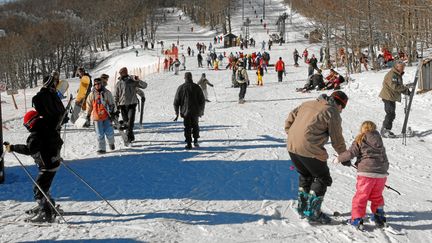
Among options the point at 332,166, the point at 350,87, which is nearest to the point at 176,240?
the point at 332,166

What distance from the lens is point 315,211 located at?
16.9 feet

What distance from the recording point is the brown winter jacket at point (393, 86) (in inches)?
389

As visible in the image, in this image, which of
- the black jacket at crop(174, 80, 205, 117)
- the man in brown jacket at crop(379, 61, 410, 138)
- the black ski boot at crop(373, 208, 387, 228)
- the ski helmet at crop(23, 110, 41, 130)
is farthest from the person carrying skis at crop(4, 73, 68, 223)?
the man in brown jacket at crop(379, 61, 410, 138)

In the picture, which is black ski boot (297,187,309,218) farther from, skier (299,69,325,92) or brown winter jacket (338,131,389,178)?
skier (299,69,325,92)

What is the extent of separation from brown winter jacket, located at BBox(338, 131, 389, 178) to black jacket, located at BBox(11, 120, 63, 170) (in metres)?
3.23

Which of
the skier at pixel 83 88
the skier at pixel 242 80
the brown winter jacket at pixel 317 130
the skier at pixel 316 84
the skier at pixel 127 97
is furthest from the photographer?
the skier at pixel 316 84

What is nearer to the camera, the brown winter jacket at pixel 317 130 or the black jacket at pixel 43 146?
the brown winter jacket at pixel 317 130

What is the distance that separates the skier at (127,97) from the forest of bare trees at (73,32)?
4508 centimetres

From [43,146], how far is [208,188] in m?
2.58

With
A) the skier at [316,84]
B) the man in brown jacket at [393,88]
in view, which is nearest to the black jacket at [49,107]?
the man in brown jacket at [393,88]

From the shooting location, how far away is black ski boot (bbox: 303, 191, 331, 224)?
16.7 feet

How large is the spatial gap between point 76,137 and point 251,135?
4359 mm

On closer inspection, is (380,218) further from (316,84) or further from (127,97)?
(316,84)

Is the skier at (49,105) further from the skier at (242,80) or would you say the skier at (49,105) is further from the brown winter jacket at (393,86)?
the skier at (242,80)
